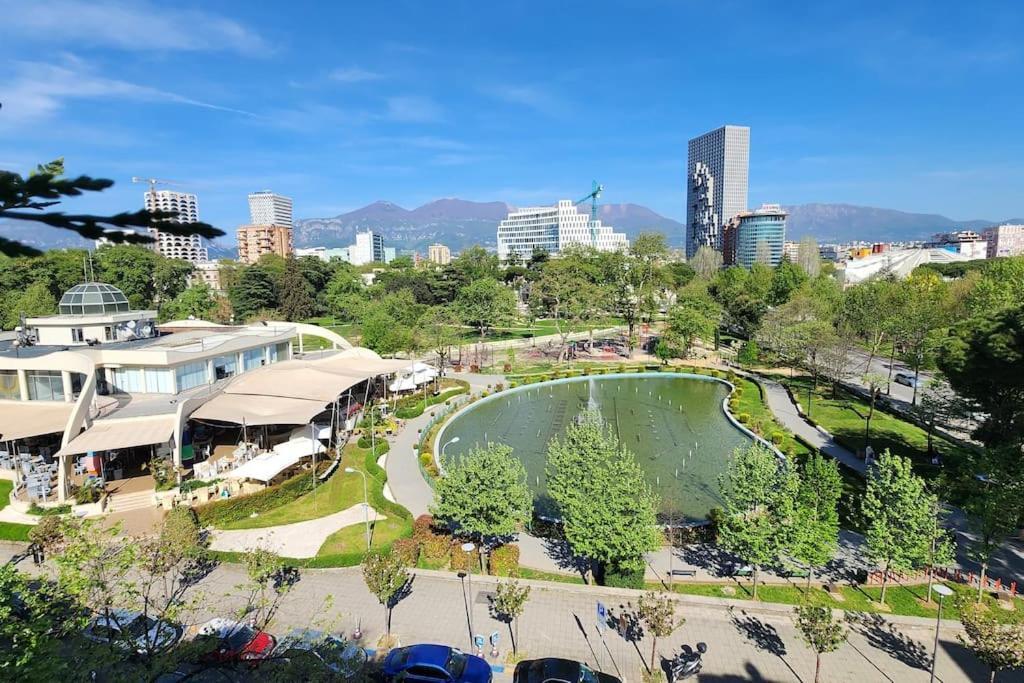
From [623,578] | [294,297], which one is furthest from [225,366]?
[294,297]

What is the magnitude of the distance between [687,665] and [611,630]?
6.58 feet

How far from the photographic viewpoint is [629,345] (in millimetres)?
49281

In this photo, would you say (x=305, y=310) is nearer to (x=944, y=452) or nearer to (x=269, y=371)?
(x=269, y=371)

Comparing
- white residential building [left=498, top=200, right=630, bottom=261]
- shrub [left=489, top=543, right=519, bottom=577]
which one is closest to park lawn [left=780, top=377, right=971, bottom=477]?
shrub [left=489, top=543, right=519, bottom=577]

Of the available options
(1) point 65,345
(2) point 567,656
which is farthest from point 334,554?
(1) point 65,345

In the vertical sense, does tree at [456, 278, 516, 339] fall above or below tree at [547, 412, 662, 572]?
above

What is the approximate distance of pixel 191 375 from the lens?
80.5 feet

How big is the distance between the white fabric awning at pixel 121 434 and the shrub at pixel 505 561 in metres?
12.6

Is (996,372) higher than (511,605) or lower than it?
higher

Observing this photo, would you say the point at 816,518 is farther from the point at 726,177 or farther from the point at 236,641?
the point at 726,177

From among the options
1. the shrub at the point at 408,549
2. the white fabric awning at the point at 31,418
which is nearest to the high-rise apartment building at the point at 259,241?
the white fabric awning at the point at 31,418

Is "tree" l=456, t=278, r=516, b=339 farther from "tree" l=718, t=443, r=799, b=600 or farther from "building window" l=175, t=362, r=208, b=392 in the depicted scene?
"tree" l=718, t=443, r=799, b=600

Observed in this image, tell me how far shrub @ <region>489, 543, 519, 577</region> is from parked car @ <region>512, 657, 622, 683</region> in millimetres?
3692

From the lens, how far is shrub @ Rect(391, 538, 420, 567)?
1520 centimetres
